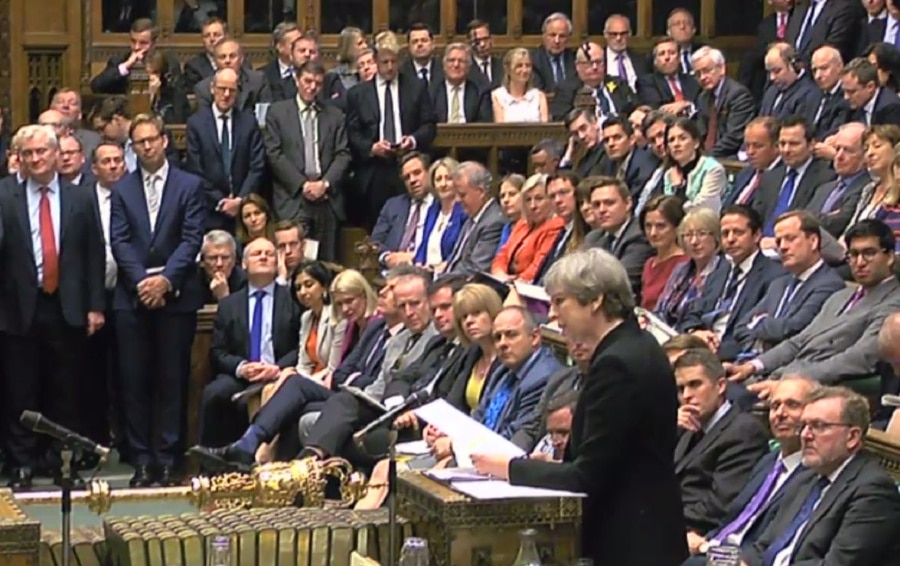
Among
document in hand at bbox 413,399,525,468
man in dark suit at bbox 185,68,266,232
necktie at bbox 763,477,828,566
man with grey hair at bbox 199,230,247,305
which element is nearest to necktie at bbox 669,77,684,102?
man in dark suit at bbox 185,68,266,232

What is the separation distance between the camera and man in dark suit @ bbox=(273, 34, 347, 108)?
11.6 metres

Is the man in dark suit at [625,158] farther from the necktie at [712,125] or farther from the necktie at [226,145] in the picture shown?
the necktie at [226,145]

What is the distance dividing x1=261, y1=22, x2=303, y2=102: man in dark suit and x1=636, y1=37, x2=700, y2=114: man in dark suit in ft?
7.53

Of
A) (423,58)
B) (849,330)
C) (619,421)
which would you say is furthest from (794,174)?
(619,421)

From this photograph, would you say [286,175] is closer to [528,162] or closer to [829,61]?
[528,162]

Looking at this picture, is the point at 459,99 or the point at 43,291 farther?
the point at 459,99

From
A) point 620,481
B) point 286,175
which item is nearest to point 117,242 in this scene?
point 286,175

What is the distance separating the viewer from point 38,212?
9320 mm

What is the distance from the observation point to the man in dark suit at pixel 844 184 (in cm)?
877

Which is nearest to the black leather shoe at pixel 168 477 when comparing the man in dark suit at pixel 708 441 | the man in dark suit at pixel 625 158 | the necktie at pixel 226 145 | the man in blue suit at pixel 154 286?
the man in blue suit at pixel 154 286

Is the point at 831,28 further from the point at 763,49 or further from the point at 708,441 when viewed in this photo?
the point at 708,441

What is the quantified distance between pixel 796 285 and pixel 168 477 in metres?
3.42

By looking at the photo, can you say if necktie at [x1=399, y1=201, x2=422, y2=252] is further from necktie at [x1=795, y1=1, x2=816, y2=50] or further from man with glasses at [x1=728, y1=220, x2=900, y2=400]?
man with glasses at [x1=728, y1=220, x2=900, y2=400]

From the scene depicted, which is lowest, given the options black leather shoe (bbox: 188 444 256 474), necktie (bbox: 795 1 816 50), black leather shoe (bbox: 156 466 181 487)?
black leather shoe (bbox: 156 466 181 487)
